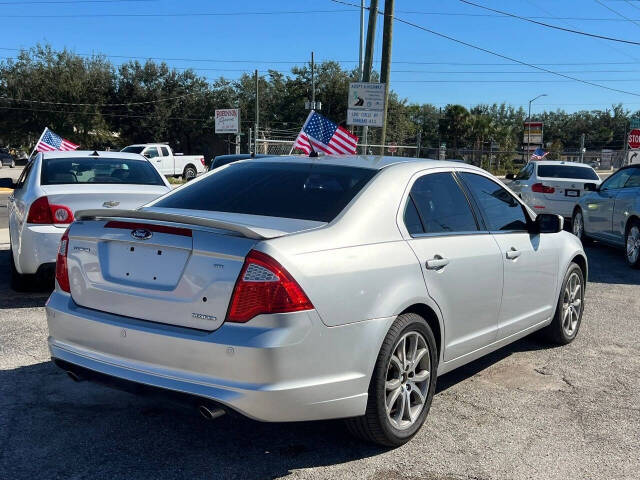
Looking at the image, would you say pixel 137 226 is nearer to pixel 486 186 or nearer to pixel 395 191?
pixel 395 191

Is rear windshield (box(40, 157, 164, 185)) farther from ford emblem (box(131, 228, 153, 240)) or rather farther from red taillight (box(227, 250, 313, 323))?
red taillight (box(227, 250, 313, 323))

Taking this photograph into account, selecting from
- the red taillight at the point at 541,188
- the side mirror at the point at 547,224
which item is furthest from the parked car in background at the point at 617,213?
the side mirror at the point at 547,224

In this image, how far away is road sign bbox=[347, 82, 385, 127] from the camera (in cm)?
1566

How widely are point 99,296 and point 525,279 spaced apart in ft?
10.1

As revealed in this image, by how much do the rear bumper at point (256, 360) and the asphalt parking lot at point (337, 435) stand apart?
1.58ft

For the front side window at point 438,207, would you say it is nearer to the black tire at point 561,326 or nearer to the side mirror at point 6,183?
the black tire at point 561,326

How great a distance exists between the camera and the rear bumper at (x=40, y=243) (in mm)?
6531

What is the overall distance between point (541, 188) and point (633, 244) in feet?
15.8

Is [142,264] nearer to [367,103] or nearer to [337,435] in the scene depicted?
[337,435]

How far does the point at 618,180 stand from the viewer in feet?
37.5

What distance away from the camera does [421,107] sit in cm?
10494

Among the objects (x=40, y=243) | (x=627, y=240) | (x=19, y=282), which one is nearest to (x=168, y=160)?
(x=627, y=240)

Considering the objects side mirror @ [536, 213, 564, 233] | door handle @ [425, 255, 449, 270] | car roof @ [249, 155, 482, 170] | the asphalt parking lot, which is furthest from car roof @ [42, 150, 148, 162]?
door handle @ [425, 255, 449, 270]

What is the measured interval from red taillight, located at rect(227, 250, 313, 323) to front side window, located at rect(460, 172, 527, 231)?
2.12 metres
